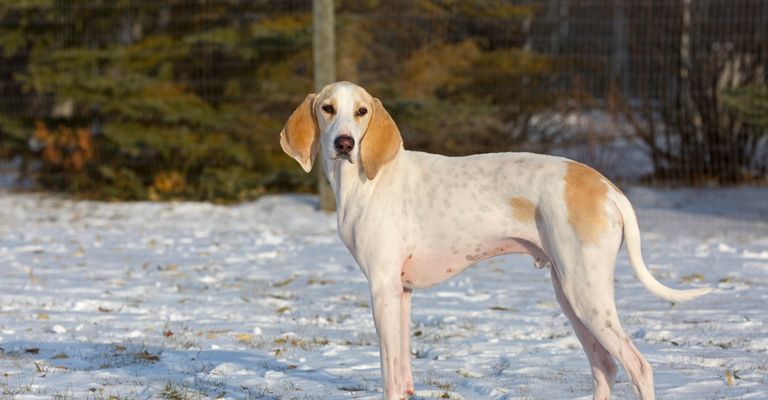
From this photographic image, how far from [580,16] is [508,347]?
813 centimetres

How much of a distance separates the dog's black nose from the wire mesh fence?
722 cm

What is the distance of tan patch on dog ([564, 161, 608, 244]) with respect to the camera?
12.1ft

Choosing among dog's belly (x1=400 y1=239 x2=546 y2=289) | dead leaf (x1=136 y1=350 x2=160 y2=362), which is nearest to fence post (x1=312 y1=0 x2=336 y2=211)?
dead leaf (x1=136 y1=350 x2=160 y2=362)

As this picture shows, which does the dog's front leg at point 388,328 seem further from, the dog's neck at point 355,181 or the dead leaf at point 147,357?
the dead leaf at point 147,357

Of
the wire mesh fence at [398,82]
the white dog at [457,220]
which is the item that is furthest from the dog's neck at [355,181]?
the wire mesh fence at [398,82]

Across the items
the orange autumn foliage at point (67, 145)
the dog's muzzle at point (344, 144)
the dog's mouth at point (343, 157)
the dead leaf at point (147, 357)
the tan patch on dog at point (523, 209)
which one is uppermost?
the dog's muzzle at point (344, 144)

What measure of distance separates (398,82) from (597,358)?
7943 mm

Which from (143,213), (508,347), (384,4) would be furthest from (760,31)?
(508,347)

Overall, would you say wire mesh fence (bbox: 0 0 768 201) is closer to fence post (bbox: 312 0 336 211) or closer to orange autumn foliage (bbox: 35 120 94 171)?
orange autumn foliage (bbox: 35 120 94 171)

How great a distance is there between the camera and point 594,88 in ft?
39.1

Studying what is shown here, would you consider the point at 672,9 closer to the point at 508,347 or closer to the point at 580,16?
the point at 580,16

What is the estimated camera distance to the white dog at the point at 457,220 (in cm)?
369

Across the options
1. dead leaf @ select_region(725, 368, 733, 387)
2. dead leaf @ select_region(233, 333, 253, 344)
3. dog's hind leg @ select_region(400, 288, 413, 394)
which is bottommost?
dead leaf @ select_region(233, 333, 253, 344)

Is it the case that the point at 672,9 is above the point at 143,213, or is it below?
above
